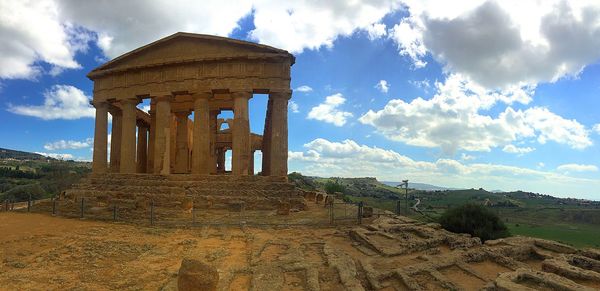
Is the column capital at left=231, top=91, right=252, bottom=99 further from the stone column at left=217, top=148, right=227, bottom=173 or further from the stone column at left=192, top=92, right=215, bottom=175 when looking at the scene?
the stone column at left=217, top=148, right=227, bottom=173

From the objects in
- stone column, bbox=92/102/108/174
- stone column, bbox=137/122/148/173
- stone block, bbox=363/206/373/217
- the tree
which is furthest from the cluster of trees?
the tree

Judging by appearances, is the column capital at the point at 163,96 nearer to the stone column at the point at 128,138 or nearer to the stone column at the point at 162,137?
the stone column at the point at 162,137

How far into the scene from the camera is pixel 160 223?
44.9ft

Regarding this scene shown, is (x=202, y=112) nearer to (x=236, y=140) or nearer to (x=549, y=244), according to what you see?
(x=236, y=140)

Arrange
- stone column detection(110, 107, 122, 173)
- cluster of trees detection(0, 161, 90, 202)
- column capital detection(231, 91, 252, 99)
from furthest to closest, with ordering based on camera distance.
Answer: cluster of trees detection(0, 161, 90, 202)
stone column detection(110, 107, 122, 173)
column capital detection(231, 91, 252, 99)

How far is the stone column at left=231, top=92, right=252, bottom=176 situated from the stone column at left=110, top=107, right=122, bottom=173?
1113 centimetres

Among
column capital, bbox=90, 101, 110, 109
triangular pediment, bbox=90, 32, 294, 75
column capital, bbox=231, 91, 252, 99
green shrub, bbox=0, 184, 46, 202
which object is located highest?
triangular pediment, bbox=90, 32, 294, 75

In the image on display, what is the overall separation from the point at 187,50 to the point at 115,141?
33.3ft

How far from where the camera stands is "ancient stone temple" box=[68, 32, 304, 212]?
2064 centimetres

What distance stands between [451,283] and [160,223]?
11108 millimetres

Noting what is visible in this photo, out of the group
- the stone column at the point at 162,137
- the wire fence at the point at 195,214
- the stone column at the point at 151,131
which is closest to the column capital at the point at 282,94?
the stone column at the point at 162,137

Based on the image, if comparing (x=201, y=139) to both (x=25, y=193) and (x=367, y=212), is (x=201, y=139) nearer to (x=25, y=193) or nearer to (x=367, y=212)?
(x=367, y=212)

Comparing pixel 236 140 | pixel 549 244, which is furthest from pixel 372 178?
pixel 549 244

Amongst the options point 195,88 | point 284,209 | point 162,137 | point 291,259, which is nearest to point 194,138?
point 162,137
